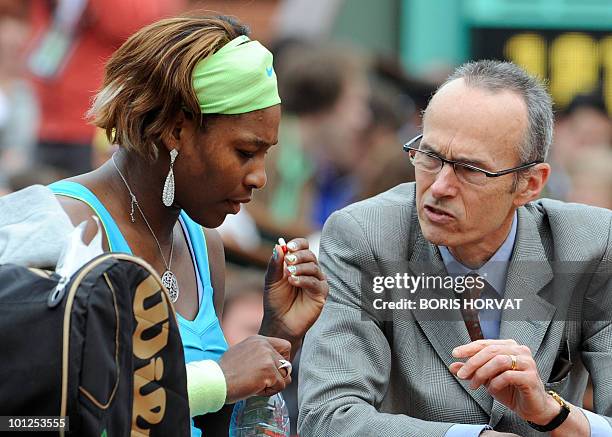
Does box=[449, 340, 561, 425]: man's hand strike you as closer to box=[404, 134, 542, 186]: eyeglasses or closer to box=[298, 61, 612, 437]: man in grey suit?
box=[298, 61, 612, 437]: man in grey suit

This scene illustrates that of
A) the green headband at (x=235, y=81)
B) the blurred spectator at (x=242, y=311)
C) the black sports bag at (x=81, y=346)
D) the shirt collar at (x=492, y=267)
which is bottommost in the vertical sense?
the blurred spectator at (x=242, y=311)

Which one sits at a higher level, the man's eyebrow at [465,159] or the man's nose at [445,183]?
the man's eyebrow at [465,159]

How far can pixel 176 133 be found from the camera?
322 centimetres

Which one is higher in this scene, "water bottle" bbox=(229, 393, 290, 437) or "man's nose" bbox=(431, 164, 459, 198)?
"man's nose" bbox=(431, 164, 459, 198)

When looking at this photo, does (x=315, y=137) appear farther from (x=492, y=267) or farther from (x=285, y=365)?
(x=285, y=365)

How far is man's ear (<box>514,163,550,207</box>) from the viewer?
356 centimetres

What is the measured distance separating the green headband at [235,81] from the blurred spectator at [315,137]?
4.26m

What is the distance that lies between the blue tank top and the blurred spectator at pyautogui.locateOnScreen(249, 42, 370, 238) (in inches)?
156

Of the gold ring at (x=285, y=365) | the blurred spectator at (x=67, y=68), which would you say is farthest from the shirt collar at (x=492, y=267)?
the blurred spectator at (x=67, y=68)

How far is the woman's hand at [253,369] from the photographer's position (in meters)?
3.12

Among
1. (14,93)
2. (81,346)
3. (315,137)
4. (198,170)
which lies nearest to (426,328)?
(198,170)

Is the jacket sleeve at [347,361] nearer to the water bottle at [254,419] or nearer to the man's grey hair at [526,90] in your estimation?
the water bottle at [254,419]

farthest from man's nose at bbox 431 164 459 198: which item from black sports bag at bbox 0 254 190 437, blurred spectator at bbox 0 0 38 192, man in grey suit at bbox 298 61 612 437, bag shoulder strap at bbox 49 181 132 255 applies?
blurred spectator at bbox 0 0 38 192

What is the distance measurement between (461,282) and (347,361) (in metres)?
0.43
